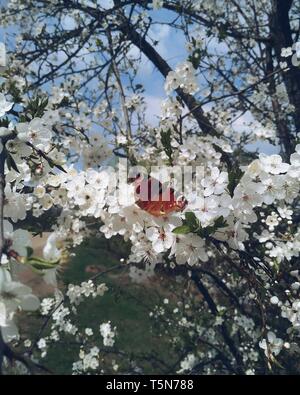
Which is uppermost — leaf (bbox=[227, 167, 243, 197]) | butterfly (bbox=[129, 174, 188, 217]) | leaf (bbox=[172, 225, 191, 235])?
leaf (bbox=[227, 167, 243, 197])

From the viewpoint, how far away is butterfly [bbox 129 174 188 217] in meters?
1.79

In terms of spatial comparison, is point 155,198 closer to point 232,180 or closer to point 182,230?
point 182,230

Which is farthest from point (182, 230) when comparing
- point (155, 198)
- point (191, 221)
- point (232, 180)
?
point (232, 180)

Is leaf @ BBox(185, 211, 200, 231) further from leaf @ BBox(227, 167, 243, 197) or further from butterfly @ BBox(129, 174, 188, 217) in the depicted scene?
leaf @ BBox(227, 167, 243, 197)

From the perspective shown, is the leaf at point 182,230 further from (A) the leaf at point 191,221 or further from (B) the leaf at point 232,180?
(B) the leaf at point 232,180

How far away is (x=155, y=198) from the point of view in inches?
72.2

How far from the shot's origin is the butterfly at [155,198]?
179 cm

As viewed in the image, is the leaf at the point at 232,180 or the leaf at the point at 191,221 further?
the leaf at the point at 232,180

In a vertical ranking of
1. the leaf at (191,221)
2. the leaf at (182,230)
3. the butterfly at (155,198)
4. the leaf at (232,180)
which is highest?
the leaf at (232,180)

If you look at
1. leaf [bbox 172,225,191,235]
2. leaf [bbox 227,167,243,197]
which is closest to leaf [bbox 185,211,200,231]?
leaf [bbox 172,225,191,235]

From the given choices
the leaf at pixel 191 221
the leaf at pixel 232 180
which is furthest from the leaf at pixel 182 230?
the leaf at pixel 232 180
